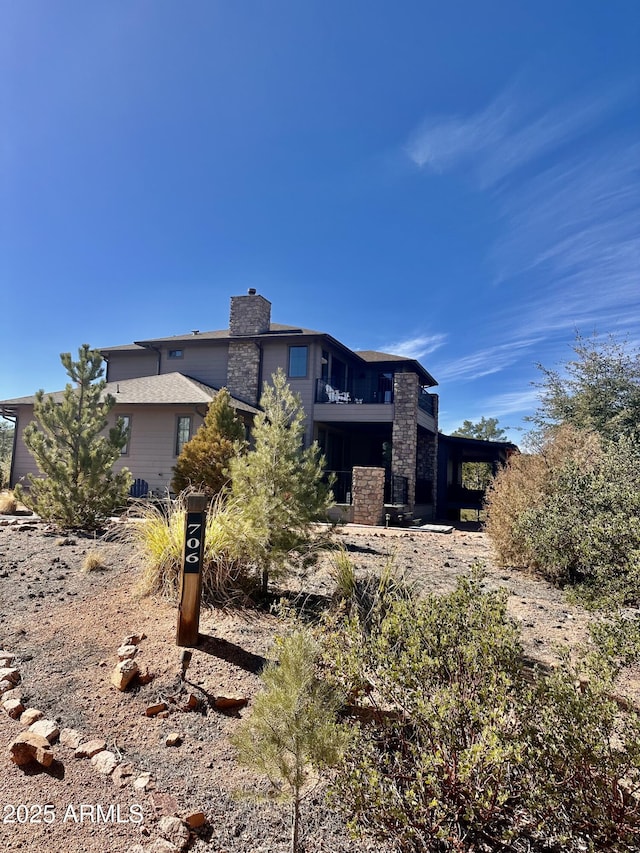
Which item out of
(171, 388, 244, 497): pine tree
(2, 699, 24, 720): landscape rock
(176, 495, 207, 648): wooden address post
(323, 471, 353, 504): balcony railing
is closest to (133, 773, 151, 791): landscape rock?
(2, 699, 24, 720): landscape rock

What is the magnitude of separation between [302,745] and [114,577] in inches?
170

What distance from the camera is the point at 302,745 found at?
1.97 metres

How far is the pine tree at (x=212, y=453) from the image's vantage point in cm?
1021

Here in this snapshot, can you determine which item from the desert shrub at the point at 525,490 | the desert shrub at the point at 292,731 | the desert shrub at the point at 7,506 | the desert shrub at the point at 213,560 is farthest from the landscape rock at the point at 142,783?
the desert shrub at the point at 7,506

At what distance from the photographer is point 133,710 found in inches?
117

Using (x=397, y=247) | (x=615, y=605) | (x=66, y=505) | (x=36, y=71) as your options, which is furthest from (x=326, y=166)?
(x=615, y=605)

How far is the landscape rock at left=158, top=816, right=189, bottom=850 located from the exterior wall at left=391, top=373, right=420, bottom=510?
49.3ft

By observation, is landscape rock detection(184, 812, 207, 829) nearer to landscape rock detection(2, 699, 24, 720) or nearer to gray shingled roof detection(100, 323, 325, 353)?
landscape rock detection(2, 699, 24, 720)

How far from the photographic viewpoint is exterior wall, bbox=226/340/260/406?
18547 mm

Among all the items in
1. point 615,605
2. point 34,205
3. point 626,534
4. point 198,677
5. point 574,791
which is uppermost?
point 34,205

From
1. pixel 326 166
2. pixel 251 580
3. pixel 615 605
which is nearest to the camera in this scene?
pixel 615 605

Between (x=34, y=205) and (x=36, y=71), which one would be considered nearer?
(x=36, y=71)

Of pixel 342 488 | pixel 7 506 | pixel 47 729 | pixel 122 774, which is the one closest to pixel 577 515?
pixel 122 774

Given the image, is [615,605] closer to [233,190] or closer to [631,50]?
[631,50]
